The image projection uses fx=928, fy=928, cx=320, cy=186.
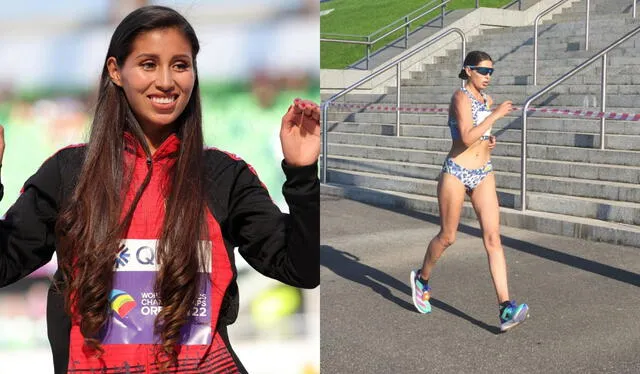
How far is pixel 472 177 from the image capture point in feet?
18.8

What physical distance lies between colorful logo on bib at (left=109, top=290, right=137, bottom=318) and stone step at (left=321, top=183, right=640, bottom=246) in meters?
6.80

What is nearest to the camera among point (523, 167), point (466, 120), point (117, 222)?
point (117, 222)

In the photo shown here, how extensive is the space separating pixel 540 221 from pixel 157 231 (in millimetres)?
7474

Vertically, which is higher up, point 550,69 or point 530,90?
point 550,69

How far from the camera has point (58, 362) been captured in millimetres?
1672

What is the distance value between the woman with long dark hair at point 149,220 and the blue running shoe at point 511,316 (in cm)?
389

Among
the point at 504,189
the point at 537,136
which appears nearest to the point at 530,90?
the point at 537,136

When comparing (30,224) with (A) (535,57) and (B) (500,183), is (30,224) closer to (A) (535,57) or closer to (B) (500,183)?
Answer: (B) (500,183)

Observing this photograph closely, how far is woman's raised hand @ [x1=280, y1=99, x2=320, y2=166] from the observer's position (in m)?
1.65

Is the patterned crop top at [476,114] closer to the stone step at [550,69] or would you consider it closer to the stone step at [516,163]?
the stone step at [516,163]

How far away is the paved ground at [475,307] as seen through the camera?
16.1ft

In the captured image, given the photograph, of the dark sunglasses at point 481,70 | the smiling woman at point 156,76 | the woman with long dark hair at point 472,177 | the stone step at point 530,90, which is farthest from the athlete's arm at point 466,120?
the stone step at point 530,90

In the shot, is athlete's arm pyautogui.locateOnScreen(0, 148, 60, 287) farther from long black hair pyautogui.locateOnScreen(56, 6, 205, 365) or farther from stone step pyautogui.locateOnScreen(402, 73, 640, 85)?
stone step pyautogui.locateOnScreen(402, 73, 640, 85)

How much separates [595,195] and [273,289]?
782cm
